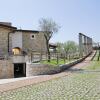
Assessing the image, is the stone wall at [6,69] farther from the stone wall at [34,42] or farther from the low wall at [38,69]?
the stone wall at [34,42]

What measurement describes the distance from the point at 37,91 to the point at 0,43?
659 inches

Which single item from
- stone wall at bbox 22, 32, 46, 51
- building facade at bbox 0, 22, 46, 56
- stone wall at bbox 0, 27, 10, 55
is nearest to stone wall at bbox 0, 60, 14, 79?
stone wall at bbox 0, 27, 10, 55

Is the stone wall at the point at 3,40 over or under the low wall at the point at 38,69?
over

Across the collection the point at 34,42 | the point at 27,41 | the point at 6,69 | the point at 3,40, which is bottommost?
the point at 6,69

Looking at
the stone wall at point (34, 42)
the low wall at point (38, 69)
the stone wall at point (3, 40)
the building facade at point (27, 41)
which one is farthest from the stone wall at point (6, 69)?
the stone wall at point (34, 42)

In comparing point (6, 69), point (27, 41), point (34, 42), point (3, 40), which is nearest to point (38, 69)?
point (6, 69)

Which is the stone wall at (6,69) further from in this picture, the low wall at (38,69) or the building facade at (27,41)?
the building facade at (27,41)

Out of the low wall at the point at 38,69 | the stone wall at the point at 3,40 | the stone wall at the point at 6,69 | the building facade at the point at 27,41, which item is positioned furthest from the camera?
the building facade at the point at 27,41

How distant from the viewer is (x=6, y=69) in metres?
23.4

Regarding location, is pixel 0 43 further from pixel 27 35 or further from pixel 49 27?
pixel 27 35

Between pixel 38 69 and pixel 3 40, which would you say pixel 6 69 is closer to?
pixel 38 69

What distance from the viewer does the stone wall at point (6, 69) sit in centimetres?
2291

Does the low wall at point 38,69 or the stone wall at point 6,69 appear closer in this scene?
the low wall at point 38,69

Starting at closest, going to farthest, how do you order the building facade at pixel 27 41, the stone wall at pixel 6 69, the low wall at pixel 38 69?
the low wall at pixel 38 69 → the stone wall at pixel 6 69 → the building facade at pixel 27 41
